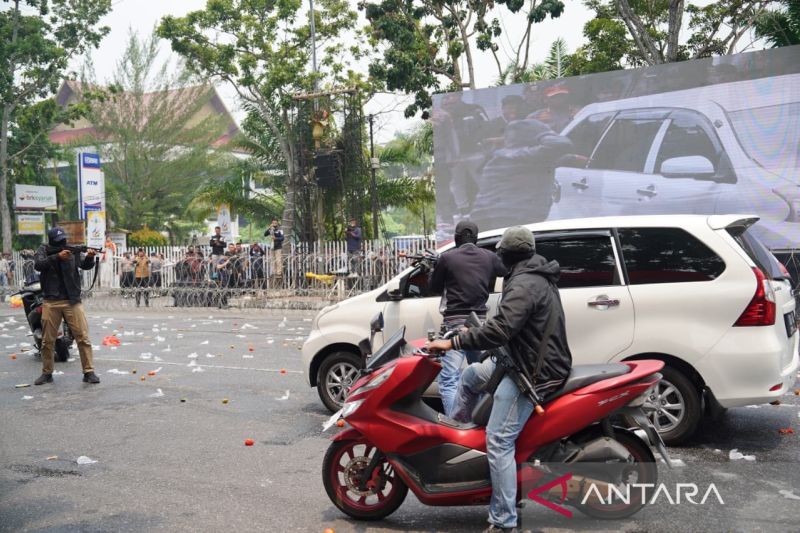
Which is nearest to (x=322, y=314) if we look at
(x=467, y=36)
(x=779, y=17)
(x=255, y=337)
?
(x=255, y=337)

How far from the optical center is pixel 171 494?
17.3ft

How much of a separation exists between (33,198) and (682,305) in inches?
1428

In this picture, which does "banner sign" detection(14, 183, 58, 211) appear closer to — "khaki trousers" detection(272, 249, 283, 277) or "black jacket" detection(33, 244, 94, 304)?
"khaki trousers" detection(272, 249, 283, 277)

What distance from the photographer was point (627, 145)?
18.0 m

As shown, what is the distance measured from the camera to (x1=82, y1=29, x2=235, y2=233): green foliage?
155ft

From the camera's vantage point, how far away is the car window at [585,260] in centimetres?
625

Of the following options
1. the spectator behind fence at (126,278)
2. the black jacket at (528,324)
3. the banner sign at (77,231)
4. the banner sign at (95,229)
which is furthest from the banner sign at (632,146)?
the banner sign at (77,231)

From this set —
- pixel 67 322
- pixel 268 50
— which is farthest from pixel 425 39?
pixel 67 322

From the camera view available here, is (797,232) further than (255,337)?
Yes

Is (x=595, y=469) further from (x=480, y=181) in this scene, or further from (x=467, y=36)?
(x=467, y=36)

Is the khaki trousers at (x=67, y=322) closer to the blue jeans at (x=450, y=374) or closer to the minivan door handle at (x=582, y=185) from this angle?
the blue jeans at (x=450, y=374)

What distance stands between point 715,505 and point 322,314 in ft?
13.2

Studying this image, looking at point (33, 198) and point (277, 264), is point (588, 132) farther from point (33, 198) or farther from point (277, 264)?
point (33, 198)

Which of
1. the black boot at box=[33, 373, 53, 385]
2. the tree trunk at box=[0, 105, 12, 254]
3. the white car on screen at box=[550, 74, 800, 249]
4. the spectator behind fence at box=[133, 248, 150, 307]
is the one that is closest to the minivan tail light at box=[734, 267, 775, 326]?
the black boot at box=[33, 373, 53, 385]
